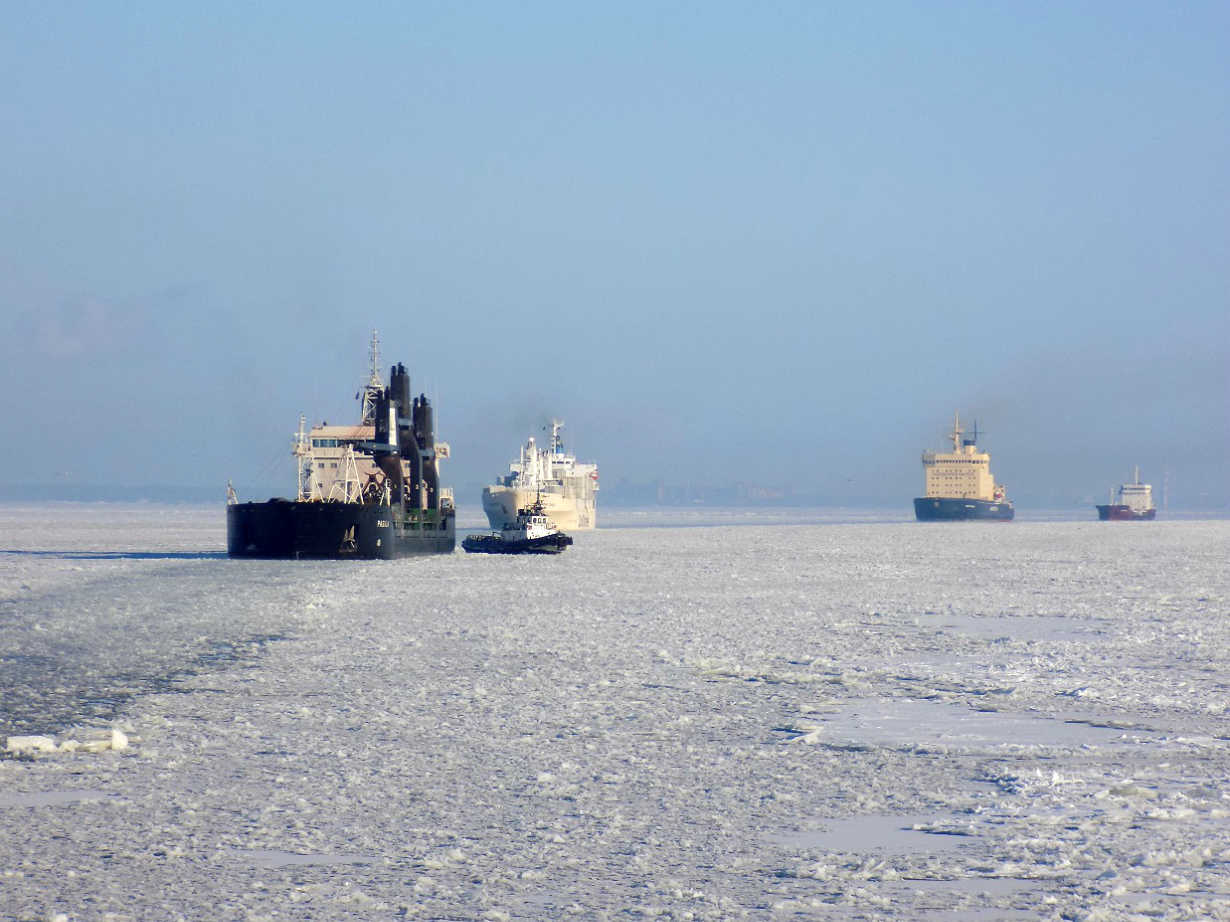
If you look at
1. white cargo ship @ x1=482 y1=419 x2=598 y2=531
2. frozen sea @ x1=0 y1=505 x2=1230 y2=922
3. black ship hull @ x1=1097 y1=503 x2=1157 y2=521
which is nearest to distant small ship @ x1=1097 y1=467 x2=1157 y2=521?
black ship hull @ x1=1097 y1=503 x2=1157 y2=521

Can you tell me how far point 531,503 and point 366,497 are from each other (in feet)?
83.9

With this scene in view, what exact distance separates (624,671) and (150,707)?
4.76 meters

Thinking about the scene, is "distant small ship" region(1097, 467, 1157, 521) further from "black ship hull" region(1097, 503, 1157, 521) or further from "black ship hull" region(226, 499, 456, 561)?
"black ship hull" region(226, 499, 456, 561)

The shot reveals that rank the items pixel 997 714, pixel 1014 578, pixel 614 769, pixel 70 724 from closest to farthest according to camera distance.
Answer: pixel 614 769 → pixel 70 724 → pixel 997 714 → pixel 1014 578

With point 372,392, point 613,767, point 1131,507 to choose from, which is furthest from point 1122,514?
point 613,767

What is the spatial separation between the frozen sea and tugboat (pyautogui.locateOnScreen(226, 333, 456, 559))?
20314 millimetres

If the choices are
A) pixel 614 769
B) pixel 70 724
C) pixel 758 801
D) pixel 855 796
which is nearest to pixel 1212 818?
pixel 855 796

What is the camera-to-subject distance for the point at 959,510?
12850cm

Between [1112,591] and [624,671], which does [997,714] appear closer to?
[624,671]

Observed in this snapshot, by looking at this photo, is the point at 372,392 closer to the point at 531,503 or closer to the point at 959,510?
the point at 531,503

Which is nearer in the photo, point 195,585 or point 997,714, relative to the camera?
point 997,714

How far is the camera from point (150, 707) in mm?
11070

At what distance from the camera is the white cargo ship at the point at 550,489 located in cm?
7200

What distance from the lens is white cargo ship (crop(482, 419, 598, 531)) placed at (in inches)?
2835
